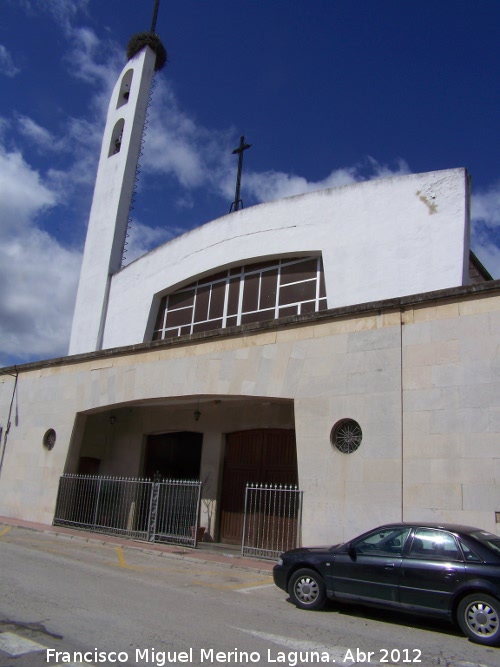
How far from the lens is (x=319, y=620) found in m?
7.48

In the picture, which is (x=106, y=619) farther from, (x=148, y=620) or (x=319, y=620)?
(x=319, y=620)

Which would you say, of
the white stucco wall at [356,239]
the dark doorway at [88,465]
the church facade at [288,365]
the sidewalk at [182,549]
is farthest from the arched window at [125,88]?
the sidewalk at [182,549]

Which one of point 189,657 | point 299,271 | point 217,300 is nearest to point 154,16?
point 217,300

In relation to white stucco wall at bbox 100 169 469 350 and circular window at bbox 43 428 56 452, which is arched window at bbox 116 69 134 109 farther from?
circular window at bbox 43 428 56 452

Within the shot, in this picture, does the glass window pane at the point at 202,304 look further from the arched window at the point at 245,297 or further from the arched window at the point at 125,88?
the arched window at the point at 125,88

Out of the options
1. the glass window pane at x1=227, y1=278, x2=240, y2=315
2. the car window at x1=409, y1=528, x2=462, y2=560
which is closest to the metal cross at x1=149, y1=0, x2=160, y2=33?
the glass window pane at x1=227, y1=278, x2=240, y2=315

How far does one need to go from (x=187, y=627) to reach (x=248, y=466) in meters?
9.91

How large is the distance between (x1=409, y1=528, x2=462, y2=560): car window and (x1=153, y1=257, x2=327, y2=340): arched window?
9148 mm

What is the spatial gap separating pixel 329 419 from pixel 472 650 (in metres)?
6.17

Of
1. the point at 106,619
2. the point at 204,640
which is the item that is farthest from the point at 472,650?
the point at 106,619

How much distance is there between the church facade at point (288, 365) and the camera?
429 inches

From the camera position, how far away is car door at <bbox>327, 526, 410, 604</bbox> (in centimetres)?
742

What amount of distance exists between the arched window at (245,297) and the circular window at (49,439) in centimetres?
467

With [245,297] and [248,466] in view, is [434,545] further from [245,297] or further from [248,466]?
[245,297]
